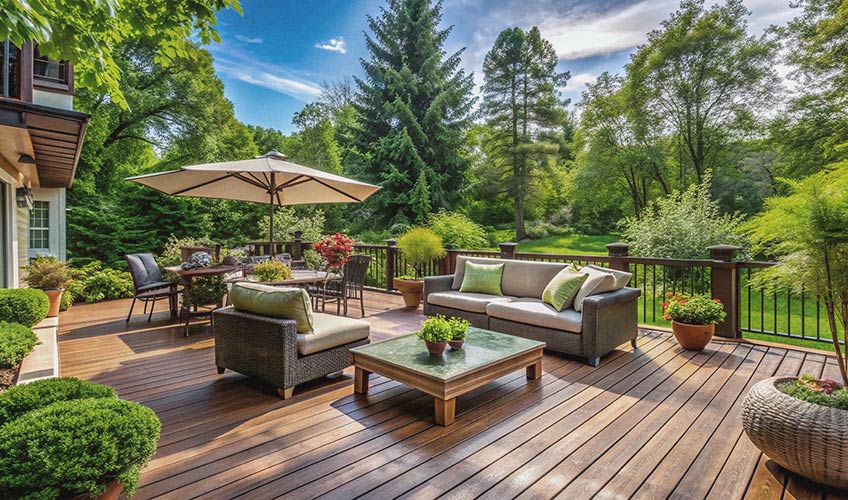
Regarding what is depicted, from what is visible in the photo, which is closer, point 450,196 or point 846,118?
point 846,118

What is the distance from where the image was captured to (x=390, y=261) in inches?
311

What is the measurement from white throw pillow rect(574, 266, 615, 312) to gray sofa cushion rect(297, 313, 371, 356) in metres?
2.20

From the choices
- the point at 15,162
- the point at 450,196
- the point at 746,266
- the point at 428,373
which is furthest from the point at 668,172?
the point at 15,162

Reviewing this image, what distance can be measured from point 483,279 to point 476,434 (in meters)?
2.93

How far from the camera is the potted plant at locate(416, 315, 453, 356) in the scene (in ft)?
9.93

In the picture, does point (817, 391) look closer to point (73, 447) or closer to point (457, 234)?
point (73, 447)

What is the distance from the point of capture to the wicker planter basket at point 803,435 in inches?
75.6

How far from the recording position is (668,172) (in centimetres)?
1562

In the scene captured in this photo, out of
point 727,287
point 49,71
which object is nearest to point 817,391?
point 727,287

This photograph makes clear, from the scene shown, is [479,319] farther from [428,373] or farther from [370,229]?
[370,229]

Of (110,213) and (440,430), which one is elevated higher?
(110,213)

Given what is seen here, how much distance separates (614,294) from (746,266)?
180 cm

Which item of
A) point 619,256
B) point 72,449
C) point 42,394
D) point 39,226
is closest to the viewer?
point 72,449

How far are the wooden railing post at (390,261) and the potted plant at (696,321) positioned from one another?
4745 mm
